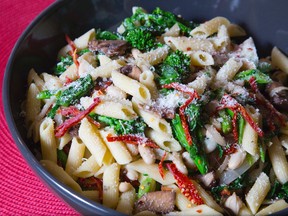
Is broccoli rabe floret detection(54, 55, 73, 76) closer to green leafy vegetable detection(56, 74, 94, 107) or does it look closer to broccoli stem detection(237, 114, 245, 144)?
green leafy vegetable detection(56, 74, 94, 107)

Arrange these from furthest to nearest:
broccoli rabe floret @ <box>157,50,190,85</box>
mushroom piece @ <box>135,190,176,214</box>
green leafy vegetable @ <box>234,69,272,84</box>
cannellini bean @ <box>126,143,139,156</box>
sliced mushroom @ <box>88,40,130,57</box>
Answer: sliced mushroom @ <box>88,40,130,57</box>, green leafy vegetable @ <box>234,69,272,84</box>, broccoli rabe floret @ <box>157,50,190,85</box>, cannellini bean @ <box>126,143,139,156</box>, mushroom piece @ <box>135,190,176,214</box>

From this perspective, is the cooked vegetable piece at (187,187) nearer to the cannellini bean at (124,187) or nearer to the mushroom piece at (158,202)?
the mushroom piece at (158,202)

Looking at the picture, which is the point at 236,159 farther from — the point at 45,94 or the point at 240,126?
the point at 45,94

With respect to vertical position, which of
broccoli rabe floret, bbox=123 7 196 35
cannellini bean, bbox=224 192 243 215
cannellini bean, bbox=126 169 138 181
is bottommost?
cannellini bean, bbox=224 192 243 215

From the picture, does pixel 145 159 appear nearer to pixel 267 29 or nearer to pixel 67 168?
pixel 67 168

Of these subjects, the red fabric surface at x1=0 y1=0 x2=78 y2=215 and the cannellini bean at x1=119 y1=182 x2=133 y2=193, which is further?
the red fabric surface at x1=0 y1=0 x2=78 y2=215

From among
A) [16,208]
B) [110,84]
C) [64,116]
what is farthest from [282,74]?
[16,208]

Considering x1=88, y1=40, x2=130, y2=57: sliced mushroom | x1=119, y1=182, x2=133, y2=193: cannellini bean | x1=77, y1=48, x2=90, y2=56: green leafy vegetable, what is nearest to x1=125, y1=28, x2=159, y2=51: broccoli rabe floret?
x1=88, y1=40, x2=130, y2=57: sliced mushroom
